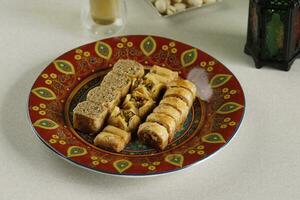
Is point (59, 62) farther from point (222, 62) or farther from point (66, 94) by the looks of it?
point (222, 62)

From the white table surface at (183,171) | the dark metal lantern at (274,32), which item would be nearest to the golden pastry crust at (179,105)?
the white table surface at (183,171)

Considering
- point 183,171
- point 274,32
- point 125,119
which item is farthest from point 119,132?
point 274,32

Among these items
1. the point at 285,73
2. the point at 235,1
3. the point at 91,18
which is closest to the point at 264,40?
the point at 285,73

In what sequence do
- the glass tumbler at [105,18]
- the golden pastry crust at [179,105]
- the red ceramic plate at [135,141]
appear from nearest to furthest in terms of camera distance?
the red ceramic plate at [135,141] → the golden pastry crust at [179,105] → the glass tumbler at [105,18]

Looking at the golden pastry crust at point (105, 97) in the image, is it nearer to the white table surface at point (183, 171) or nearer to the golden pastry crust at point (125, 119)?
the golden pastry crust at point (125, 119)

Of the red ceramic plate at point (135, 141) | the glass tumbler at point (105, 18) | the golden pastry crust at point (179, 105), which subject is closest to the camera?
the red ceramic plate at point (135, 141)

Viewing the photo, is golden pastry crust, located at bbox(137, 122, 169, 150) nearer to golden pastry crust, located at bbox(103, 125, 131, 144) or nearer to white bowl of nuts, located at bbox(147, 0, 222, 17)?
golden pastry crust, located at bbox(103, 125, 131, 144)
